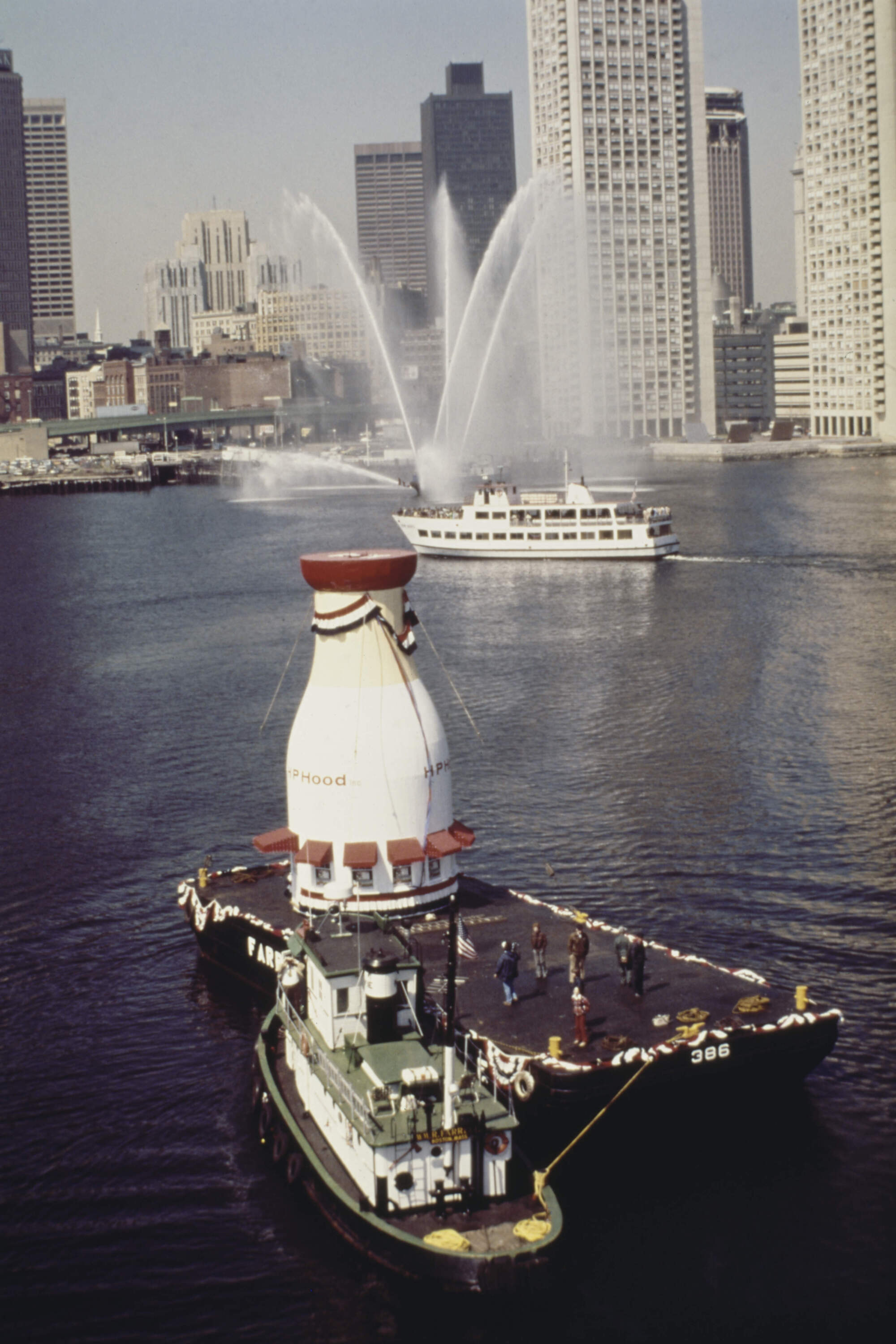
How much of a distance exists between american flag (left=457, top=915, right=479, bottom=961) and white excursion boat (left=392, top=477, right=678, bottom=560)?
291ft

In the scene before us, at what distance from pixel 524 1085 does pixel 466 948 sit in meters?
5.02

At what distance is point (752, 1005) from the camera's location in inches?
1089

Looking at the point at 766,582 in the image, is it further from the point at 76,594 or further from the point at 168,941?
the point at 168,941

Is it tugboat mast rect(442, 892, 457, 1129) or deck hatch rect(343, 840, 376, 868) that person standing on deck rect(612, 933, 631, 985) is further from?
tugboat mast rect(442, 892, 457, 1129)

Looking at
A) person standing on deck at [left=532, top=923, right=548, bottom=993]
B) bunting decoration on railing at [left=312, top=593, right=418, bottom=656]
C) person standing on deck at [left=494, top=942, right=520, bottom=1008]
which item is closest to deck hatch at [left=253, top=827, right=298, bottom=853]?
bunting decoration on railing at [left=312, top=593, right=418, bottom=656]

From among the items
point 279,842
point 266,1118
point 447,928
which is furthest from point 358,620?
point 266,1118

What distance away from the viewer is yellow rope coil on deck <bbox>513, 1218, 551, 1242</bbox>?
22.2 metres

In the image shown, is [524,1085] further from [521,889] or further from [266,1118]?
[521,889]

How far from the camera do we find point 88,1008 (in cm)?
3497

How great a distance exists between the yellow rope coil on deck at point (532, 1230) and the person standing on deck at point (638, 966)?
657 centimetres

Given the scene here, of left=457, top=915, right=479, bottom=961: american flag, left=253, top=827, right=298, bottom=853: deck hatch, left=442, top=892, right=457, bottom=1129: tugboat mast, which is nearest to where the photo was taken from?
left=442, top=892, right=457, bottom=1129: tugboat mast

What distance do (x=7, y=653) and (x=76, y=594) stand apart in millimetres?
26502

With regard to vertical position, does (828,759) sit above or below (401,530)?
below

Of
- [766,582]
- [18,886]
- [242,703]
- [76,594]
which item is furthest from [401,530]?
[18,886]
